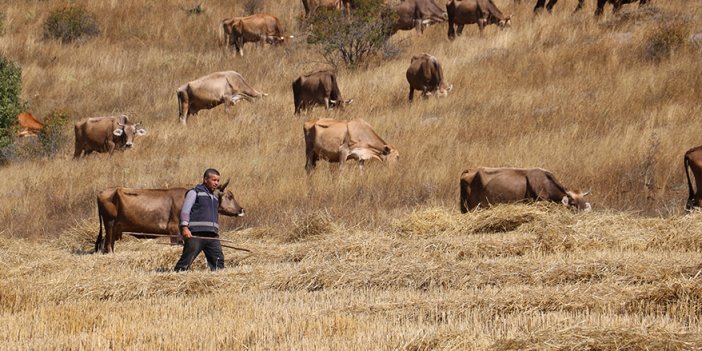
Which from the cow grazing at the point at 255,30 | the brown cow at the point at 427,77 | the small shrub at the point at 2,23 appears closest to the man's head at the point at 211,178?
the brown cow at the point at 427,77

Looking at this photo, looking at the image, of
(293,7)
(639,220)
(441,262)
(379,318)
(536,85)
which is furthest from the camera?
(293,7)

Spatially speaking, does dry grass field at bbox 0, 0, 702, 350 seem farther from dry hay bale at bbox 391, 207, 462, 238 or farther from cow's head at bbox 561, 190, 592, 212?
cow's head at bbox 561, 190, 592, 212

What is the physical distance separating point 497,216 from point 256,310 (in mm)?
6535

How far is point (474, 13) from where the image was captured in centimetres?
3469

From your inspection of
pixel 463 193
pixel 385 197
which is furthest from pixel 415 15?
pixel 463 193

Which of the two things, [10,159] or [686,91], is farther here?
[10,159]

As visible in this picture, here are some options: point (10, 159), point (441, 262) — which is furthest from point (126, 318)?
point (10, 159)

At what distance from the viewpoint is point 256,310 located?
10484 mm

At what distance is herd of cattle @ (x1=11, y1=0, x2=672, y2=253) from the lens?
18.1 meters

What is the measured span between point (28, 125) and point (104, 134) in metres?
4.84

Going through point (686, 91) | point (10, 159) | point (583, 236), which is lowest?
point (10, 159)

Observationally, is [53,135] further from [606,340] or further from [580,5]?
[606,340]

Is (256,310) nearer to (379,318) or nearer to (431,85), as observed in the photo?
(379,318)

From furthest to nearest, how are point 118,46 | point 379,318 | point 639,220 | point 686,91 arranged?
point 118,46, point 686,91, point 639,220, point 379,318
